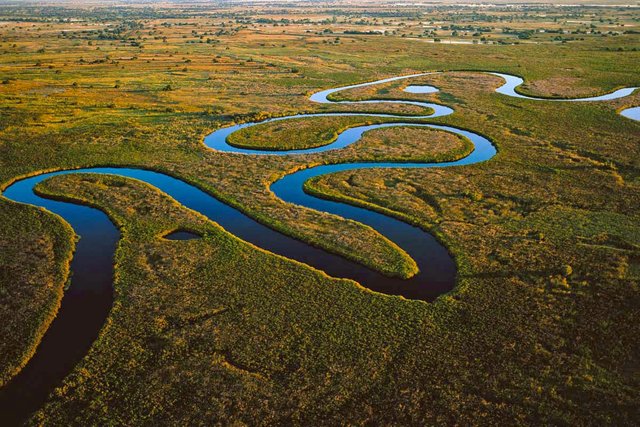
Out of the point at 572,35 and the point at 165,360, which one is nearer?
the point at 165,360

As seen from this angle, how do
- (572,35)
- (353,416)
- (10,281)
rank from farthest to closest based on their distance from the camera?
(572,35) < (10,281) < (353,416)

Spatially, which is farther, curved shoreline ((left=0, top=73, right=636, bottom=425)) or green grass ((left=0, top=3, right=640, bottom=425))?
curved shoreline ((left=0, top=73, right=636, bottom=425))

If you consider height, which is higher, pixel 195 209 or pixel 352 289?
pixel 195 209

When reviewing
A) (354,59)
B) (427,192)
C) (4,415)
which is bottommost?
(4,415)

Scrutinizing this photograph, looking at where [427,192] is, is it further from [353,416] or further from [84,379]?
[84,379]

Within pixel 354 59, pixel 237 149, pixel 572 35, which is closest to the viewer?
pixel 237 149

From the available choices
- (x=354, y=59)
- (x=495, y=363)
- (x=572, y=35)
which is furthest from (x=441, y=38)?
(x=495, y=363)

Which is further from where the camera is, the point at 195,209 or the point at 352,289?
the point at 195,209

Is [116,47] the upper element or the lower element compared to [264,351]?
upper
